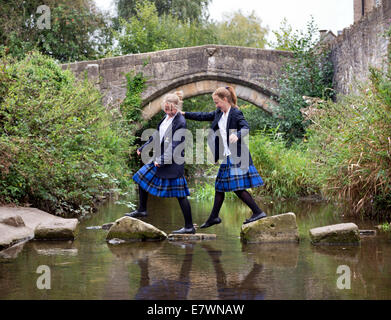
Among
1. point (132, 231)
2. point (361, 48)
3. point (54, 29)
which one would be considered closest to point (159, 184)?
point (132, 231)

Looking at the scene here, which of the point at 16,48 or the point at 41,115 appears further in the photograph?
the point at 16,48

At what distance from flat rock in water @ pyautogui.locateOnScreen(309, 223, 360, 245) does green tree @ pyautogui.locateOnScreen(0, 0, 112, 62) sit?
60.6 ft

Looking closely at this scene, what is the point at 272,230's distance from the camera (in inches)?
255

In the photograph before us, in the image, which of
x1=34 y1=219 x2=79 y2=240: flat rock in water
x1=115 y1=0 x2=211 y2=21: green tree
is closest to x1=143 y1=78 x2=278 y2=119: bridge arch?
x1=34 y1=219 x2=79 y2=240: flat rock in water

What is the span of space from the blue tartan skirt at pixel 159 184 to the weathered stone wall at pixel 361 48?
5.83 meters

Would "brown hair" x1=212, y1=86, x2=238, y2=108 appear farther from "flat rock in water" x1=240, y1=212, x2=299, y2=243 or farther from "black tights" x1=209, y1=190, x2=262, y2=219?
"flat rock in water" x1=240, y1=212, x2=299, y2=243

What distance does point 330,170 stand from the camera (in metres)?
8.62

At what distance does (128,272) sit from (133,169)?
15728 mm

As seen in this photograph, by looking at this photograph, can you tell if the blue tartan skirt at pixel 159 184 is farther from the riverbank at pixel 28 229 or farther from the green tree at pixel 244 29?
the green tree at pixel 244 29

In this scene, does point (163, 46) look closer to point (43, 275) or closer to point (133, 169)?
point (133, 169)

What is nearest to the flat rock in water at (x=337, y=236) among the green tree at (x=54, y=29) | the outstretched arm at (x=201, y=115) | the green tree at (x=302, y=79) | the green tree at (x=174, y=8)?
the outstretched arm at (x=201, y=115)

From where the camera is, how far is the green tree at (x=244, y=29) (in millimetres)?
45656

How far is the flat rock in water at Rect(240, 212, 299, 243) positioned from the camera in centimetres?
646
